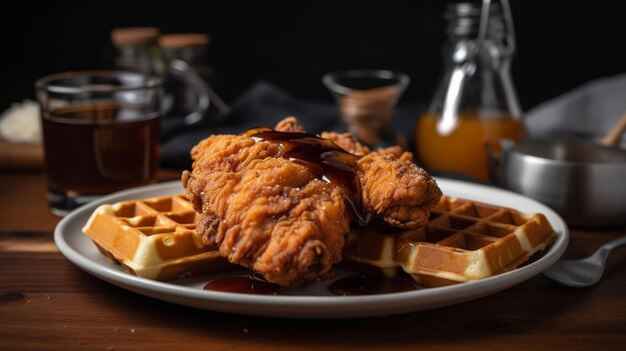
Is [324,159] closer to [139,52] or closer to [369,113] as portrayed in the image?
[369,113]

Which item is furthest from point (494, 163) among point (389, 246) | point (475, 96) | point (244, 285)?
point (244, 285)

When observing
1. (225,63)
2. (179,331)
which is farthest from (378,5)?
(179,331)

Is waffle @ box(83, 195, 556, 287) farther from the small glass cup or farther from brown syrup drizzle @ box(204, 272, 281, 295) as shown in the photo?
the small glass cup

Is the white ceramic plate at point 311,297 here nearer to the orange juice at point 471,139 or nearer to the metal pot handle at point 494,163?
the metal pot handle at point 494,163

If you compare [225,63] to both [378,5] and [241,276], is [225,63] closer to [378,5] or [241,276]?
[378,5]

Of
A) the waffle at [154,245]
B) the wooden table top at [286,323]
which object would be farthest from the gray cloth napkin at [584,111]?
the waffle at [154,245]

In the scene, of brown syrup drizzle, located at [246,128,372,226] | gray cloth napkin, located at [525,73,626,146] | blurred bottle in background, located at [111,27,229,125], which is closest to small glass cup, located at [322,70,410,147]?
blurred bottle in background, located at [111,27,229,125]
